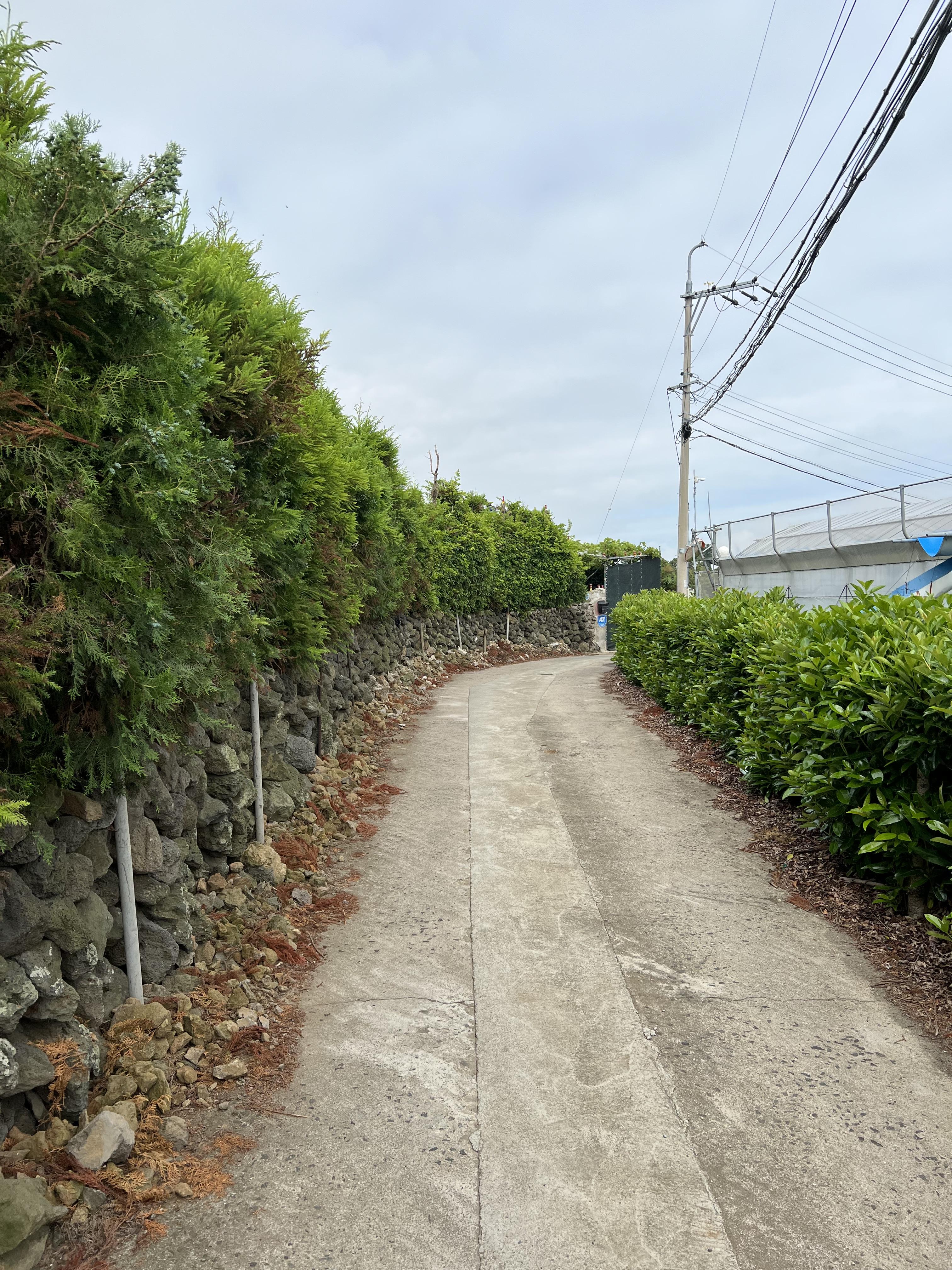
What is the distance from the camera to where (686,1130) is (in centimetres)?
291

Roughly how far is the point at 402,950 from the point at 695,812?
3.43 meters

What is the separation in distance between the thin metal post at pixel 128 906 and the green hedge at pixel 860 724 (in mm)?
3914

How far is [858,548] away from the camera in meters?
13.8

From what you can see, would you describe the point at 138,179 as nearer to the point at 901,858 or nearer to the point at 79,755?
the point at 79,755

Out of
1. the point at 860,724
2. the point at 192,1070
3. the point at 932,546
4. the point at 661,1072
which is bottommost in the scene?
the point at 661,1072

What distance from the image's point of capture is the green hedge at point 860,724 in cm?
421

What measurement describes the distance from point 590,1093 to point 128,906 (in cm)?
208

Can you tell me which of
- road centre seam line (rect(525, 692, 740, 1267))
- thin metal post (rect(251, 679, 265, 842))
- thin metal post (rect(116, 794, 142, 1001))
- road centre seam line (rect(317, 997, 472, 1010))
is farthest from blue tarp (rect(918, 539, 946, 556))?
thin metal post (rect(116, 794, 142, 1001))

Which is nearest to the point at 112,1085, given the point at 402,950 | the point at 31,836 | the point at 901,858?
the point at 31,836

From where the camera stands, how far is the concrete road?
2.43 m

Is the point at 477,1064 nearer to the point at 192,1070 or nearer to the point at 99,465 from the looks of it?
the point at 192,1070

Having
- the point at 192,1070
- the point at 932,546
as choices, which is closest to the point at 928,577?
the point at 932,546

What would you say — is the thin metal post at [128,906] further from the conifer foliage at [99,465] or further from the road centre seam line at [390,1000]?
the road centre seam line at [390,1000]

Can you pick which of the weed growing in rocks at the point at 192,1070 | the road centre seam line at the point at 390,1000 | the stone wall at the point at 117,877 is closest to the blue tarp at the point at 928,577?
the stone wall at the point at 117,877
